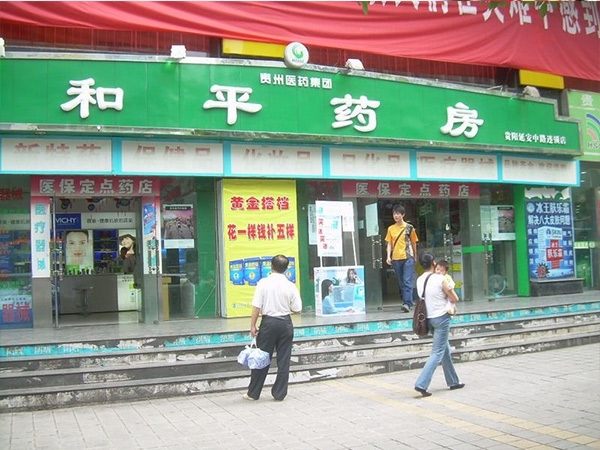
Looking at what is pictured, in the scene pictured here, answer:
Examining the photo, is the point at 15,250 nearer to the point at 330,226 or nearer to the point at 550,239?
the point at 330,226

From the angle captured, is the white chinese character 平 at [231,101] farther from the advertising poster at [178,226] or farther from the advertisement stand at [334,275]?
the advertisement stand at [334,275]

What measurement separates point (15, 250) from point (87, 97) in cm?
296

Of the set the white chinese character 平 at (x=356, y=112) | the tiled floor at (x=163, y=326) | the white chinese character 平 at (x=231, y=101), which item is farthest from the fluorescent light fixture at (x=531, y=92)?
the white chinese character 平 at (x=231, y=101)

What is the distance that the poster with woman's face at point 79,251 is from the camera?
11852 mm

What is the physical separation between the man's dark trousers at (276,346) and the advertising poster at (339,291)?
3.44m

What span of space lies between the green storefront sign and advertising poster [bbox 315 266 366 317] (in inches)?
97.3

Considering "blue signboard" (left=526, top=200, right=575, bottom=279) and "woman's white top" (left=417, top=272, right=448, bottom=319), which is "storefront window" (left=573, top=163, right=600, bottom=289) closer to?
"blue signboard" (left=526, top=200, right=575, bottom=279)

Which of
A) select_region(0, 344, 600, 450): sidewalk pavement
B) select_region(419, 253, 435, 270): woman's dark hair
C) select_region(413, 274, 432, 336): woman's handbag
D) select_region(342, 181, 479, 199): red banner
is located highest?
select_region(342, 181, 479, 199): red banner

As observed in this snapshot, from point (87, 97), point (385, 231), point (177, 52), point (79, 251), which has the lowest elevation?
point (79, 251)

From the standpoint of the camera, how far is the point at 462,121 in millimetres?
12016

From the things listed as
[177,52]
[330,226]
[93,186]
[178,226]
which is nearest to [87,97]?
[93,186]

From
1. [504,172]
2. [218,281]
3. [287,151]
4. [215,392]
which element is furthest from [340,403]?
[504,172]

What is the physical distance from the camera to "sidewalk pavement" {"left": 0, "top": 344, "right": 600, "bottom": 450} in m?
4.98

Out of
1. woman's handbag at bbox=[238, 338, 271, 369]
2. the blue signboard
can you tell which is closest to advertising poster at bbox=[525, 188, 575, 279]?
the blue signboard
